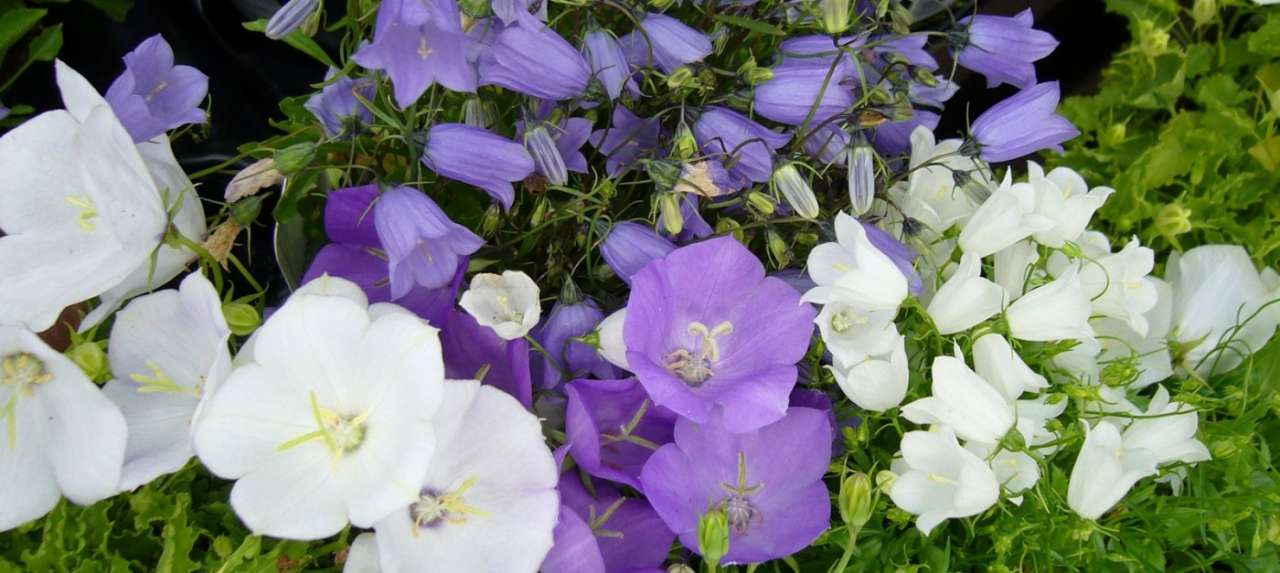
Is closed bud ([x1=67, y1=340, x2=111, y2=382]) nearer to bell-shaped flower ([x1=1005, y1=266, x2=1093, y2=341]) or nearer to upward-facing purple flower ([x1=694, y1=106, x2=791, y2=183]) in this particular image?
upward-facing purple flower ([x1=694, y1=106, x2=791, y2=183])

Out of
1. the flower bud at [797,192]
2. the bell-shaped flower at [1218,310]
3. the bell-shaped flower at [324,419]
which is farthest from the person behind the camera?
the bell-shaped flower at [1218,310]

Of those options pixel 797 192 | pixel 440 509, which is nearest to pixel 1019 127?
pixel 797 192

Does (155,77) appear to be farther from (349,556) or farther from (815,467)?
(815,467)

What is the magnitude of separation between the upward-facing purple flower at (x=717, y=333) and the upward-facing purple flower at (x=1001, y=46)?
0.64 ft

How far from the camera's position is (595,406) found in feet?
1.95

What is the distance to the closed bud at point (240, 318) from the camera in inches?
20.5

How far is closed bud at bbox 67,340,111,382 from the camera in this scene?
0.52 meters

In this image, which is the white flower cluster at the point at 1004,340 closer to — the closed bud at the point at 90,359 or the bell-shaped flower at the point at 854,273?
the bell-shaped flower at the point at 854,273

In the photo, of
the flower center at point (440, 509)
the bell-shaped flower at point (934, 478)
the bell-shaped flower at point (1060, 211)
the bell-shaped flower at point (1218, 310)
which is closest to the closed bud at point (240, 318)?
the flower center at point (440, 509)

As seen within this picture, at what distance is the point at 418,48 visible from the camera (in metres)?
0.52

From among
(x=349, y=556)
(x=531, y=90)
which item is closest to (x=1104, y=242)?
(x=531, y=90)

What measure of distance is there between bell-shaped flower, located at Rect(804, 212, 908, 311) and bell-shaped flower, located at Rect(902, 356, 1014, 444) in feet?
0.14

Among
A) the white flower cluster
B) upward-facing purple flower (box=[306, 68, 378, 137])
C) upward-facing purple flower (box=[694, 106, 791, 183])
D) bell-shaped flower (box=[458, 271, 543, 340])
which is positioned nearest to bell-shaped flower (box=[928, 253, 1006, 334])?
the white flower cluster

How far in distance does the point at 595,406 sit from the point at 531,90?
170 millimetres
